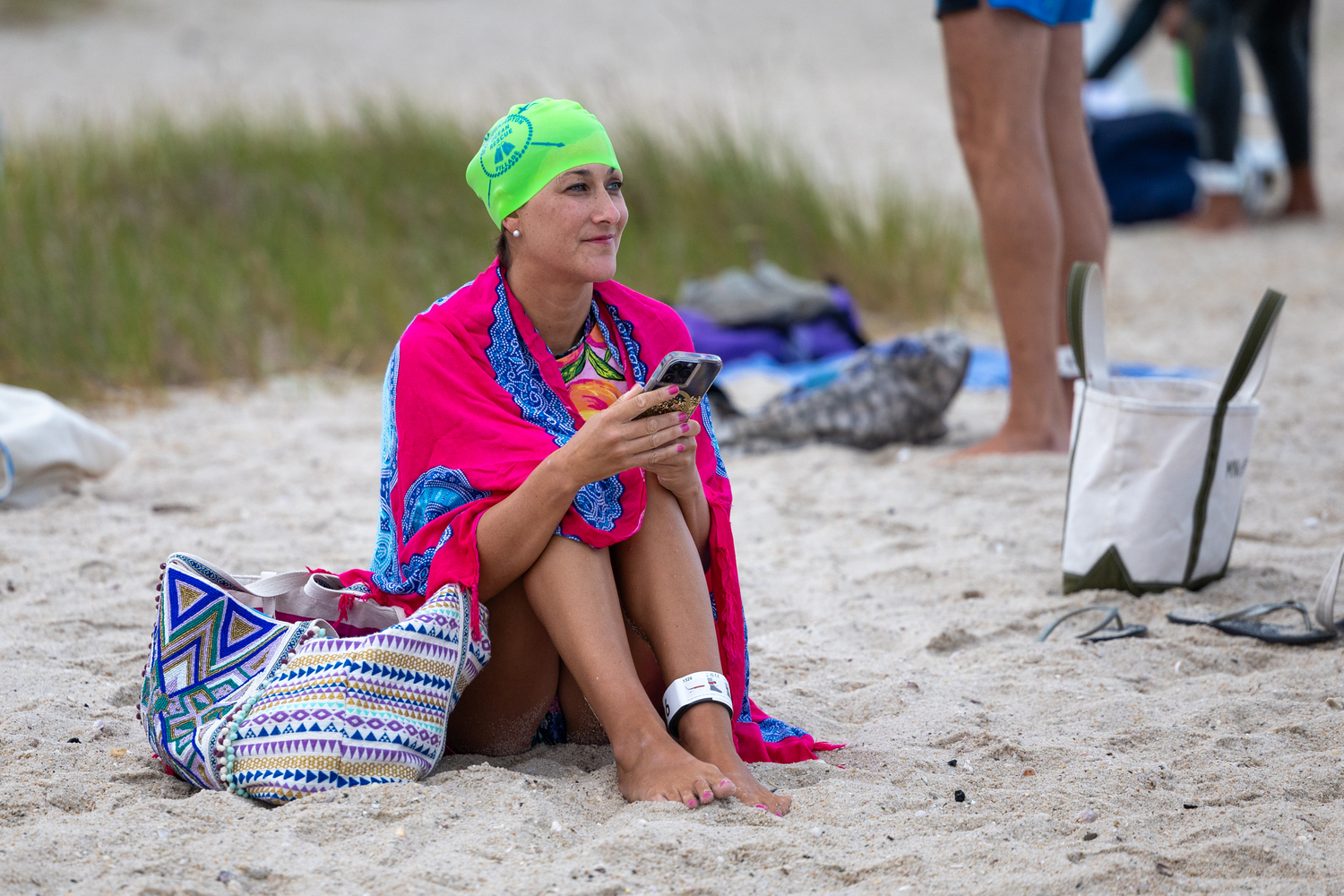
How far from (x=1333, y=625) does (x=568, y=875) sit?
1.64m

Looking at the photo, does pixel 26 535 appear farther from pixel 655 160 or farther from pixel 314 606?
pixel 655 160

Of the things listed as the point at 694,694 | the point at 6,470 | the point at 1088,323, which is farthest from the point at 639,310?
the point at 6,470

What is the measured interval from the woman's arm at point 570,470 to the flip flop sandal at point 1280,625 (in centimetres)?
128

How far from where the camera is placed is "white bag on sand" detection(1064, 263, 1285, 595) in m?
2.66

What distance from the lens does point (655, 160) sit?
6.88 m

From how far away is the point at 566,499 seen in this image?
1880mm

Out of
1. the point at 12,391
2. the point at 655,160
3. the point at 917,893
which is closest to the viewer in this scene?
the point at 917,893

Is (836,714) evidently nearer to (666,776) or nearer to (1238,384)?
(666,776)

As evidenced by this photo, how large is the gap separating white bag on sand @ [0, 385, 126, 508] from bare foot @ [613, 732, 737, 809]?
2.36m

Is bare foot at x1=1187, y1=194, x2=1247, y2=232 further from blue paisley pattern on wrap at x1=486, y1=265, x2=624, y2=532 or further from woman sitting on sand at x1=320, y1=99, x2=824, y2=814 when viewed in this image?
blue paisley pattern on wrap at x1=486, y1=265, x2=624, y2=532

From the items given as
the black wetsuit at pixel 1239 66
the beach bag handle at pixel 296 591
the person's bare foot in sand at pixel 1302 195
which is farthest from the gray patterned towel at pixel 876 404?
the person's bare foot in sand at pixel 1302 195

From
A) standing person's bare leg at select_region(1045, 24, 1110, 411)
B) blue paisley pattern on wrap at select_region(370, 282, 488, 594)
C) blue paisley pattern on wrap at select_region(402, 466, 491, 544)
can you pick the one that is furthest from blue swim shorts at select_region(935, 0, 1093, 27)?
blue paisley pattern on wrap at select_region(402, 466, 491, 544)

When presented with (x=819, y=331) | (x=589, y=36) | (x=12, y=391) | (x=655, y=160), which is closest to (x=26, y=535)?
(x=12, y=391)

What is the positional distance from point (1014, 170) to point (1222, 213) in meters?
5.03
